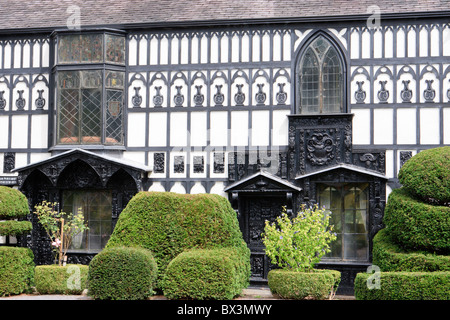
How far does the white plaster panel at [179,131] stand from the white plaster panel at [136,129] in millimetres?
829

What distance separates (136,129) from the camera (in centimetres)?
1634

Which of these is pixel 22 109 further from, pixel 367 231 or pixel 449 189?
pixel 449 189

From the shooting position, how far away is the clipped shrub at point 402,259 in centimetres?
1183

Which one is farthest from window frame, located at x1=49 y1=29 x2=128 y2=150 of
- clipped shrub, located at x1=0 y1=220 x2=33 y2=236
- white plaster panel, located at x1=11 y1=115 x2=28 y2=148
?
clipped shrub, located at x1=0 y1=220 x2=33 y2=236

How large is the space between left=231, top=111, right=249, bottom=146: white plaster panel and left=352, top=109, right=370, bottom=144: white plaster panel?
2805 millimetres

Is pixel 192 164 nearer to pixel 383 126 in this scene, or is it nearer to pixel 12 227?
pixel 12 227

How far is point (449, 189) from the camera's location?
1224 centimetres

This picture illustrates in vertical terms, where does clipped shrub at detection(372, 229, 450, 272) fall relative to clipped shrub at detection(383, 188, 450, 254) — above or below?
below

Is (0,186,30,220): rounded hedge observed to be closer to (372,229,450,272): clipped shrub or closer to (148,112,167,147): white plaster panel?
(148,112,167,147): white plaster panel

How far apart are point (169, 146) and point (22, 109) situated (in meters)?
4.42

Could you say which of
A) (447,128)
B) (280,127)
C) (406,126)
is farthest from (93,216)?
(447,128)

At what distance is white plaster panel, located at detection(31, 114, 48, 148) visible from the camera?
1672cm

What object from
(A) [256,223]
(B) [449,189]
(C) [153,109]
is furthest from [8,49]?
(B) [449,189]

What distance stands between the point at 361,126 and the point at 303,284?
5.21 m
